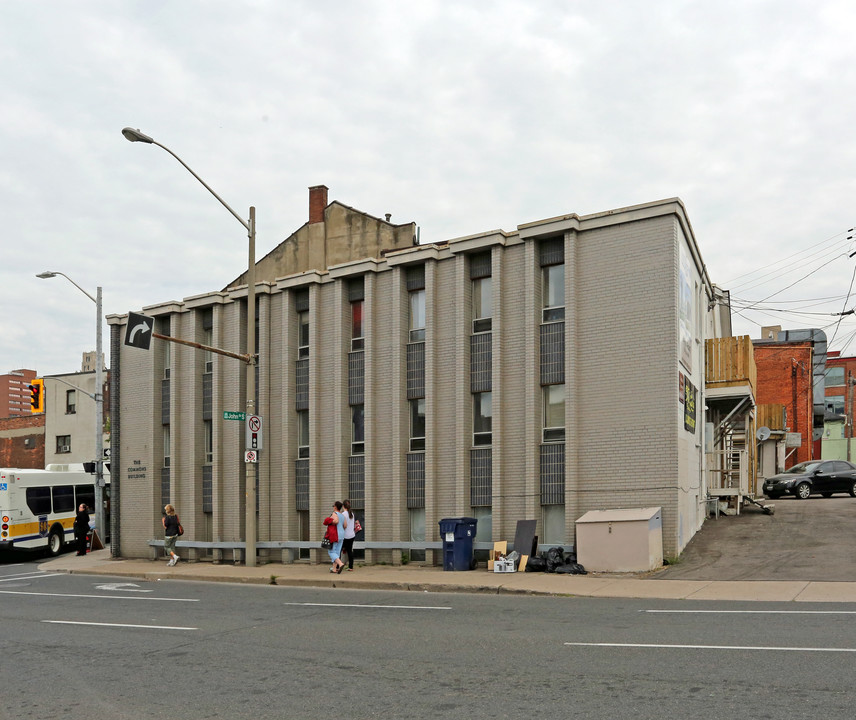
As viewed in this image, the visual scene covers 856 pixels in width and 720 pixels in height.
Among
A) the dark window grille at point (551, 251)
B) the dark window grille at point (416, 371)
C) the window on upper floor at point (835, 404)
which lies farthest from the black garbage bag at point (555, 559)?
the window on upper floor at point (835, 404)

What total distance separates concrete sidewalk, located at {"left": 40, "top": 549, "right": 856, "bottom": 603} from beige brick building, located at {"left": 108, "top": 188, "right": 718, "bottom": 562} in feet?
6.59

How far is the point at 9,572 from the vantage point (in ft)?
82.8

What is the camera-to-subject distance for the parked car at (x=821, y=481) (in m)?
33.8

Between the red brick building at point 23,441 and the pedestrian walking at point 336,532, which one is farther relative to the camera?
the red brick building at point 23,441

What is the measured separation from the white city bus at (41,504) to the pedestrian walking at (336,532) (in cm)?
1448


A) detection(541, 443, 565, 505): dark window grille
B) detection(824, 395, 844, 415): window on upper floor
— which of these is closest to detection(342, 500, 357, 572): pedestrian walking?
detection(541, 443, 565, 505): dark window grille

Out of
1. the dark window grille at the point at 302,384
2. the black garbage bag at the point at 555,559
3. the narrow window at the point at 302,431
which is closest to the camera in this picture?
the black garbage bag at the point at 555,559

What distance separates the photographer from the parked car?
3381 centimetres

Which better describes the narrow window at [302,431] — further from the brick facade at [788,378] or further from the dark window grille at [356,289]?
the brick facade at [788,378]

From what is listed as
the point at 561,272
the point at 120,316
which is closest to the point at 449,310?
the point at 561,272

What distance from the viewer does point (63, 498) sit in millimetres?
32188

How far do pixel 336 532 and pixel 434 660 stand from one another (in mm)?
11262

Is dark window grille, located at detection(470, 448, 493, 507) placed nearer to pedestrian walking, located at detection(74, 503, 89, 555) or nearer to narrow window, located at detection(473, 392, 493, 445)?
narrow window, located at detection(473, 392, 493, 445)

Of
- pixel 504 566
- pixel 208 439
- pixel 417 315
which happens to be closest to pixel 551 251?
pixel 417 315
